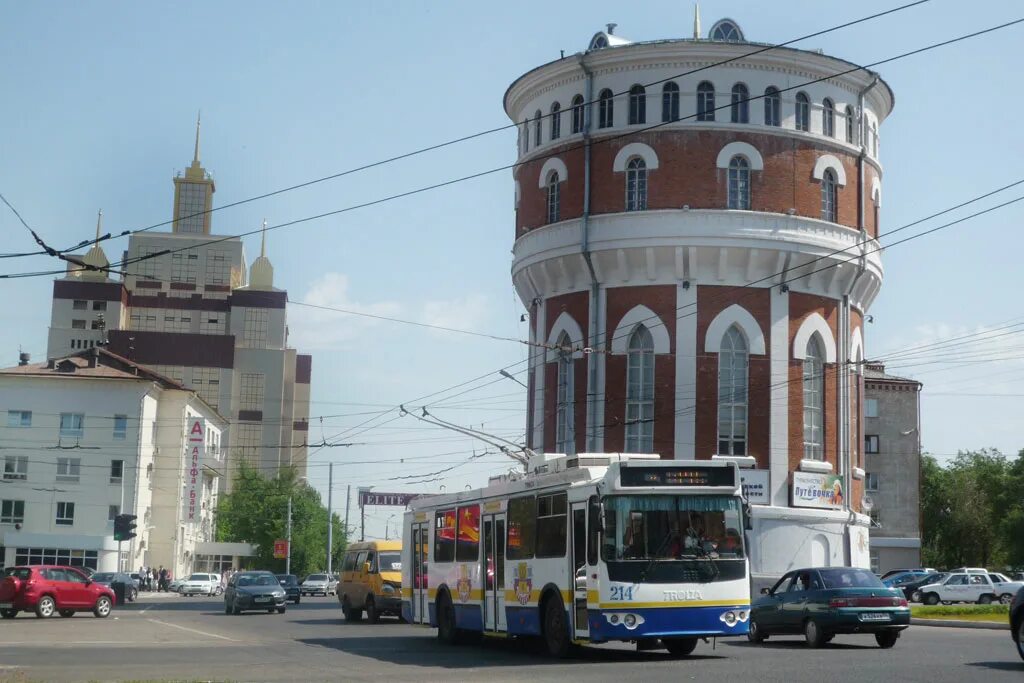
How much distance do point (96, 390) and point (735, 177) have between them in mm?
48233

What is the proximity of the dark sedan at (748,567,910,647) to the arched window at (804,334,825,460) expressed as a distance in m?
Answer: 20.8

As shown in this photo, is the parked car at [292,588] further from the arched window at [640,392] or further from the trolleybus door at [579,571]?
the trolleybus door at [579,571]

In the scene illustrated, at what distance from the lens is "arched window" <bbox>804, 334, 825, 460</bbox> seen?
144 feet

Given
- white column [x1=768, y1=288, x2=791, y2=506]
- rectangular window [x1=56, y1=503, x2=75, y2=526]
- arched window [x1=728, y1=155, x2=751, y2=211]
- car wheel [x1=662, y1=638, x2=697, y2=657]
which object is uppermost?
arched window [x1=728, y1=155, x2=751, y2=211]

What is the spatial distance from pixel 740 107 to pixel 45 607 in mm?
23838

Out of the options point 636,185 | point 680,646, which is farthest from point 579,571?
point 636,185

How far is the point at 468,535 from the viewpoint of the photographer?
23.6 metres

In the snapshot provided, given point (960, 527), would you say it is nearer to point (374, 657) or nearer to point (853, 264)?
point (853, 264)

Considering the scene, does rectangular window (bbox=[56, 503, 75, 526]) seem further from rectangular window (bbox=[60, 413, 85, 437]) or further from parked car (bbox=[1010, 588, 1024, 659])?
parked car (bbox=[1010, 588, 1024, 659])

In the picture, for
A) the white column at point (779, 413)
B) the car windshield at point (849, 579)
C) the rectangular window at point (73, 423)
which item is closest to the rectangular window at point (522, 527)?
the car windshield at point (849, 579)

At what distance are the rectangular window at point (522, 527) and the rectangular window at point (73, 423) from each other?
62.2 metres

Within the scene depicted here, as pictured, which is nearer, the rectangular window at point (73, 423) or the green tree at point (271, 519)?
the rectangular window at point (73, 423)

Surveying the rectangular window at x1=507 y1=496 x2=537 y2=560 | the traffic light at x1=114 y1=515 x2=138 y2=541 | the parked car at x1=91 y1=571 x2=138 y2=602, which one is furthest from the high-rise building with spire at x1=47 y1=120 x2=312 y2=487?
the rectangular window at x1=507 y1=496 x2=537 y2=560

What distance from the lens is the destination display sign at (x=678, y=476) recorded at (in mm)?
19047
